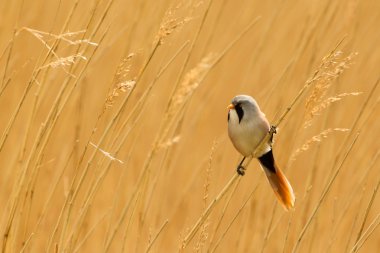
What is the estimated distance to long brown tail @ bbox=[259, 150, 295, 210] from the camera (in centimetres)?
171

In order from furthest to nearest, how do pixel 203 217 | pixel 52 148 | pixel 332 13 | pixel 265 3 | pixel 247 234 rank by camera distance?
pixel 265 3, pixel 52 148, pixel 247 234, pixel 332 13, pixel 203 217

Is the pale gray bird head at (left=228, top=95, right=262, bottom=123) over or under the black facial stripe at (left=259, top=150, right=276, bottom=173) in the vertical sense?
over

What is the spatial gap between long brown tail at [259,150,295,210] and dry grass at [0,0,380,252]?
0.05m

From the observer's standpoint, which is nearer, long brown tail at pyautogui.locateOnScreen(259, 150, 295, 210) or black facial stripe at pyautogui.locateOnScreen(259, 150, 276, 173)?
long brown tail at pyautogui.locateOnScreen(259, 150, 295, 210)

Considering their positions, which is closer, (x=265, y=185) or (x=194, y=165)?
(x=265, y=185)

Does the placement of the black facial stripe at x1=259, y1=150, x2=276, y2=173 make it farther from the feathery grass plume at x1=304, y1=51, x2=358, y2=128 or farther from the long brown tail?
the feathery grass plume at x1=304, y1=51, x2=358, y2=128

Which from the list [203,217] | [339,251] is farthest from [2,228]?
[339,251]

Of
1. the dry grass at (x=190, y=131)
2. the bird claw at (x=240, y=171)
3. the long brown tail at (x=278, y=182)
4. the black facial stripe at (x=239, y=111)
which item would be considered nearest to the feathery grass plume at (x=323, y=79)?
the dry grass at (x=190, y=131)

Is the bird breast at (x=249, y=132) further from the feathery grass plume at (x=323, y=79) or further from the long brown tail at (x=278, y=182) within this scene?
the feathery grass plume at (x=323, y=79)

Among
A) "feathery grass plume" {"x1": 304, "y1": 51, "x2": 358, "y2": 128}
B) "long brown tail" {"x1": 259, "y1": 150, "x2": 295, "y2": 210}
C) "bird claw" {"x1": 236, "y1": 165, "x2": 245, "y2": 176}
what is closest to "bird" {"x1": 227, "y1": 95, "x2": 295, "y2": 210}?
"long brown tail" {"x1": 259, "y1": 150, "x2": 295, "y2": 210}

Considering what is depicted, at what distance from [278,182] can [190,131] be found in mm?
715

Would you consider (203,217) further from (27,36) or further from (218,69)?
(27,36)

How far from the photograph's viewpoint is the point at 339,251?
211 centimetres

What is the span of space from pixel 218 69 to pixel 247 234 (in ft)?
2.74
